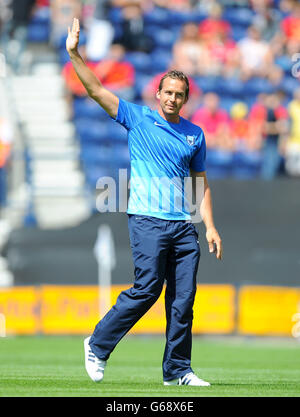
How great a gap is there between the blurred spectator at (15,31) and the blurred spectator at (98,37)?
1209 millimetres

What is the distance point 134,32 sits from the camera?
18.2 m

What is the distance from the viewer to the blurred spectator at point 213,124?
16094 millimetres

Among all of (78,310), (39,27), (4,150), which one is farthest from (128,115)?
(39,27)

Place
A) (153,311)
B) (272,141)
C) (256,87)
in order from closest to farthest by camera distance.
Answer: (153,311) < (272,141) < (256,87)

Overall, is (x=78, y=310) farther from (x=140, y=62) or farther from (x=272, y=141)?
(x=140, y=62)

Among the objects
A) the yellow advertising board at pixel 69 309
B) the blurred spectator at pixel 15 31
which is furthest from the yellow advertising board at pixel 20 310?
the blurred spectator at pixel 15 31

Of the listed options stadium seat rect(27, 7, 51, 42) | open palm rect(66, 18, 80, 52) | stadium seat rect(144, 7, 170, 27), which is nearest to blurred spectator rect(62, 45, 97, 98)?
stadium seat rect(27, 7, 51, 42)

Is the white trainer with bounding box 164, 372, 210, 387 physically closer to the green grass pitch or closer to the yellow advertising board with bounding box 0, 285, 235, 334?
the green grass pitch

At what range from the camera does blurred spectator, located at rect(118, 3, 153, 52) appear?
17.9 m

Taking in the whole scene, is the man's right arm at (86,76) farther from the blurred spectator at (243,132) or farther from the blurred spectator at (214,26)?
the blurred spectator at (214,26)

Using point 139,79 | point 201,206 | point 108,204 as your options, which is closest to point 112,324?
point 201,206

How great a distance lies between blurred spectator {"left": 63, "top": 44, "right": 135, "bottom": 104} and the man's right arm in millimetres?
10261

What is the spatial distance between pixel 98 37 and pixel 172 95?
444 inches
